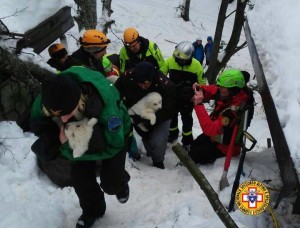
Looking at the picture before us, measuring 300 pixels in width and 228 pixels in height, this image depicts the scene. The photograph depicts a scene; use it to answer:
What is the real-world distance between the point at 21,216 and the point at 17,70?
7.00 feet

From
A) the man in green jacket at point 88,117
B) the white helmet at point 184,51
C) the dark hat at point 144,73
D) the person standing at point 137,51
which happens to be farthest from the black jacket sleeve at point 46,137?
the white helmet at point 184,51

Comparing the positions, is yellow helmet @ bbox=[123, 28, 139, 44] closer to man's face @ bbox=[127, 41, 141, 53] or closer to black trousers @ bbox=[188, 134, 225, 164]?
man's face @ bbox=[127, 41, 141, 53]

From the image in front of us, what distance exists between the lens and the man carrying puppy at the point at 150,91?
4562 mm

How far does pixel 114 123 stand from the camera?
2.84m

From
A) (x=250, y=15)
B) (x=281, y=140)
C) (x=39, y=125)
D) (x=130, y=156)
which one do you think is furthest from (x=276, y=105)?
(x=130, y=156)

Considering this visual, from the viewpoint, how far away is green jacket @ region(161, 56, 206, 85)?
5992 mm

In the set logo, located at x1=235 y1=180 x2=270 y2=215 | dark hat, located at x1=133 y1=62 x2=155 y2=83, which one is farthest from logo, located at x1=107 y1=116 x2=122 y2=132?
dark hat, located at x1=133 y1=62 x2=155 y2=83

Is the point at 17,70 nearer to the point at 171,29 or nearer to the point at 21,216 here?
the point at 21,216

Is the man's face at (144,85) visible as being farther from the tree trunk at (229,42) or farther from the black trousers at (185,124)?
the tree trunk at (229,42)

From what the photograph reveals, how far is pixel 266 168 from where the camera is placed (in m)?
4.50

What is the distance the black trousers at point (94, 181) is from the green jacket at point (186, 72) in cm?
299

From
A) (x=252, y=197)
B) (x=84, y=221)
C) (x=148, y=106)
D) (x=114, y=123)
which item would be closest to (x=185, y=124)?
(x=148, y=106)

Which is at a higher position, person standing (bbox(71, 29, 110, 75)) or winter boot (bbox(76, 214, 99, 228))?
person standing (bbox(71, 29, 110, 75))

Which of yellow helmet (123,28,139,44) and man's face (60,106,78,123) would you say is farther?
yellow helmet (123,28,139,44)
